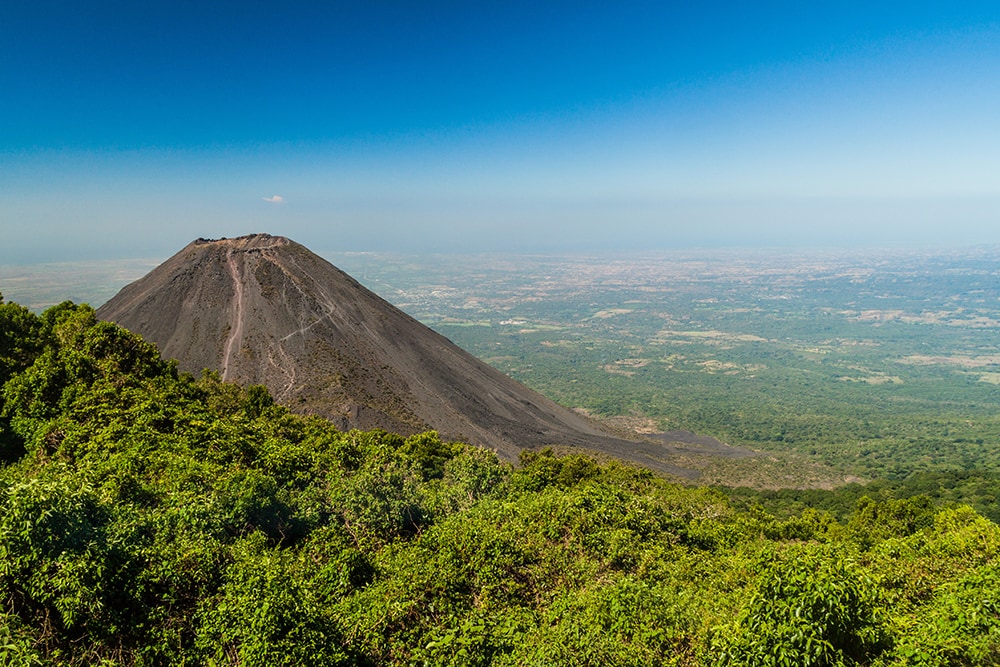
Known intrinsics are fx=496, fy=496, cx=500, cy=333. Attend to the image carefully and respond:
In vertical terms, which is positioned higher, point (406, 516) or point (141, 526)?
point (141, 526)

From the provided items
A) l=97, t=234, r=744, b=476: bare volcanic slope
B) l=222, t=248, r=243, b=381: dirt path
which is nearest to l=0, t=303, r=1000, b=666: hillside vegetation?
l=97, t=234, r=744, b=476: bare volcanic slope

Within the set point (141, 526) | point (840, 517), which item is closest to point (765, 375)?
point (840, 517)

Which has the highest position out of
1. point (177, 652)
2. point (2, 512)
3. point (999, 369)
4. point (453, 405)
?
point (2, 512)

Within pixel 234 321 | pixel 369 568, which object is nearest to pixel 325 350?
pixel 234 321

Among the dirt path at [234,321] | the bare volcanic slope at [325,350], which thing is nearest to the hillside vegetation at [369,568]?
the bare volcanic slope at [325,350]

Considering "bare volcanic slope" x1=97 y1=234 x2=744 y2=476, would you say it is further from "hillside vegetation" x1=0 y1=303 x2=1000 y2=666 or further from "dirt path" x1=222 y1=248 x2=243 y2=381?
"hillside vegetation" x1=0 y1=303 x2=1000 y2=666

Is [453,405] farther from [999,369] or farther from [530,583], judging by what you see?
[999,369]

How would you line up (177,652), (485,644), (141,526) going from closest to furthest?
1. (177,652)
2. (485,644)
3. (141,526)
